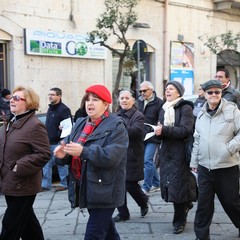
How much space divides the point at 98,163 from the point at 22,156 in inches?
36.0

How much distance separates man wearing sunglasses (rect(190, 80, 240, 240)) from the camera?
189 inches

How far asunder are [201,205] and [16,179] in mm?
2001

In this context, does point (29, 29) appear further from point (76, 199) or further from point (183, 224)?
point (76, 199)

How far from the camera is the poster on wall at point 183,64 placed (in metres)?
17.5

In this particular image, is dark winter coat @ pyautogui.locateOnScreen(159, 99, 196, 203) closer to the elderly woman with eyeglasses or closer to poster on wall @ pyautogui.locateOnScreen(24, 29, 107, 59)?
the elderly woman with eyeglasses

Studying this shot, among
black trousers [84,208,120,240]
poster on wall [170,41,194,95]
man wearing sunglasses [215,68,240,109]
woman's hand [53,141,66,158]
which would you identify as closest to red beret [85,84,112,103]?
woman's hand [53,141,66,158]

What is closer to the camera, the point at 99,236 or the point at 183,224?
the point at 99,236

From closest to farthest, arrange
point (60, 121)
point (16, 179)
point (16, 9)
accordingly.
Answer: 1. point (16, 179)
2. point (60, 121)
3. point (16, 9)

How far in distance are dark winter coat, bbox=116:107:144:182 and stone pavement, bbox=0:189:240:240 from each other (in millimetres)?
609

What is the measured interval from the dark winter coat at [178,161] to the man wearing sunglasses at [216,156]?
359mm

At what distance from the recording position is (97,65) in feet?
49.9

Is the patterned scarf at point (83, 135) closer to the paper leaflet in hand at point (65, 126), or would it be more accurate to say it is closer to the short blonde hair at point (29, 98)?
Result: the short blonde hair at point (29, 98)

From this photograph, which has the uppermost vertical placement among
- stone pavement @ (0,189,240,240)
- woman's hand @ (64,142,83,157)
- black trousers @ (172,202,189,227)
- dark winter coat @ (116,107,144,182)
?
woman's hand @ (64,142,83,157)

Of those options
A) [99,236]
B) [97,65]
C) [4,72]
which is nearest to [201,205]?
[99,236]
